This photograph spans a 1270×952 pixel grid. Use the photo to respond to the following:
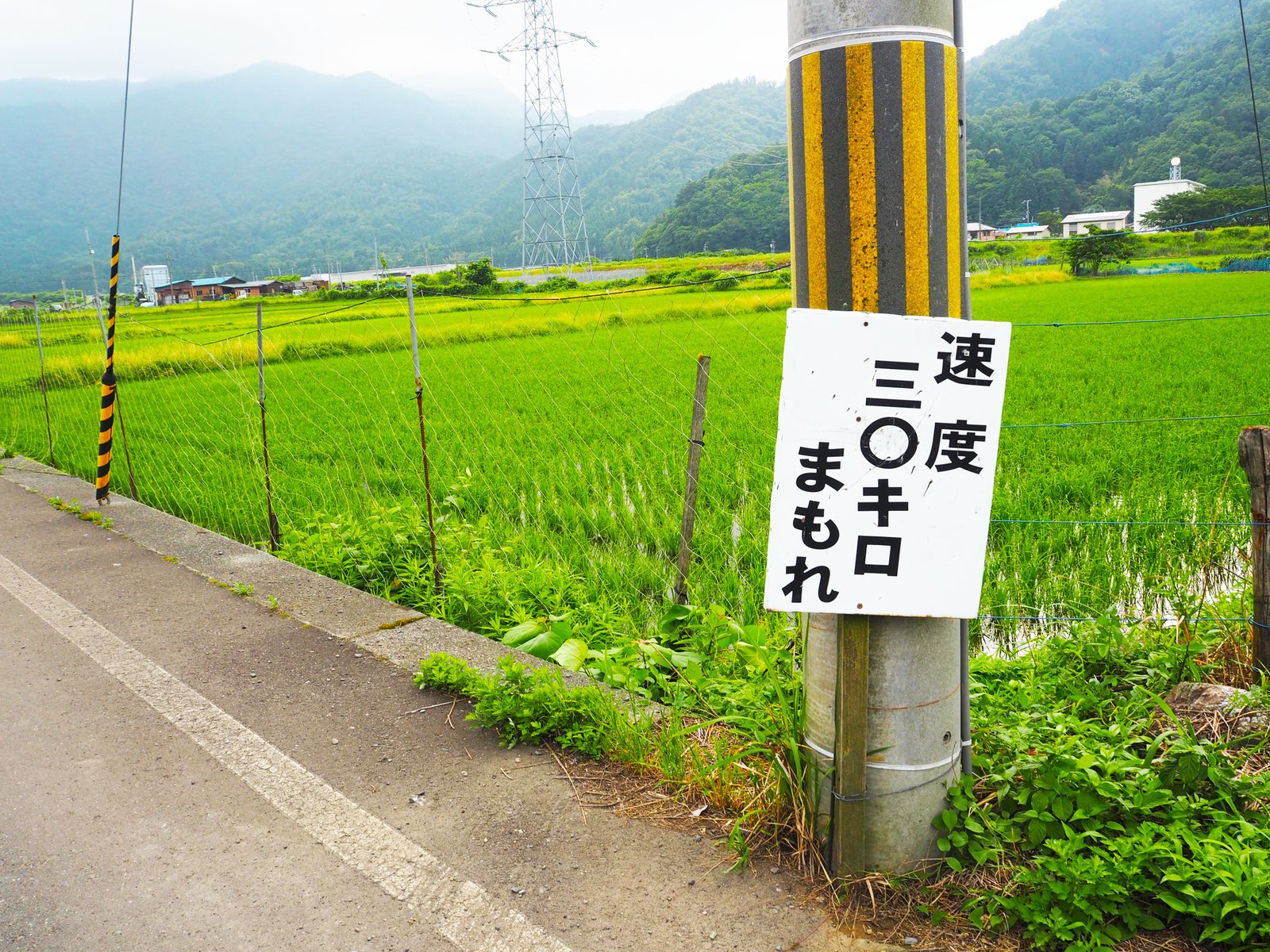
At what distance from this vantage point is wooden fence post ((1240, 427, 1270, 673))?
2.61 meters

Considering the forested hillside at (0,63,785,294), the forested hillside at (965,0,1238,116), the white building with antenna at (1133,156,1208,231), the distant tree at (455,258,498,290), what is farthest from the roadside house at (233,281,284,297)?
the forested hillside at (965,0,1238,116)

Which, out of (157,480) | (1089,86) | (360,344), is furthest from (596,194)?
(157,480)

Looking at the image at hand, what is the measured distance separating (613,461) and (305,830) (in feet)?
16.0

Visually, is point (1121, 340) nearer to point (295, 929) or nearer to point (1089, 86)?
point (295, 929)

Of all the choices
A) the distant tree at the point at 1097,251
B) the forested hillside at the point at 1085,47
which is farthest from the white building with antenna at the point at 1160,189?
the forested hillside at the point at 1085,47

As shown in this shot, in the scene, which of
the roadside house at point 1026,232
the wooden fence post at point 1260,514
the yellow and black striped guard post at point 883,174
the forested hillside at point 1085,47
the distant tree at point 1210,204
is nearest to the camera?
the yellow and black striped guard post at point 883,174

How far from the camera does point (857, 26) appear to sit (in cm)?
190

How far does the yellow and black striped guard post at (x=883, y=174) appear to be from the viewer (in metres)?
1.92

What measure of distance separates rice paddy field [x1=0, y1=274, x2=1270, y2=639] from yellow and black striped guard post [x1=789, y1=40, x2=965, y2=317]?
1124 mm

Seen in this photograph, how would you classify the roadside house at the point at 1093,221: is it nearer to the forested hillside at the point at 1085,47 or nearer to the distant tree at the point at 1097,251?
the distant tree at the point at 1097,251

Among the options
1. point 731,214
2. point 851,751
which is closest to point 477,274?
point 731,214

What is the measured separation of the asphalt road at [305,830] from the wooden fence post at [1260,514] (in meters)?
1.69

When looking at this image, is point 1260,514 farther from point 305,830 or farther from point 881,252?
point 305,830

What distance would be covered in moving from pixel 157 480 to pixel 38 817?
19.3ft
